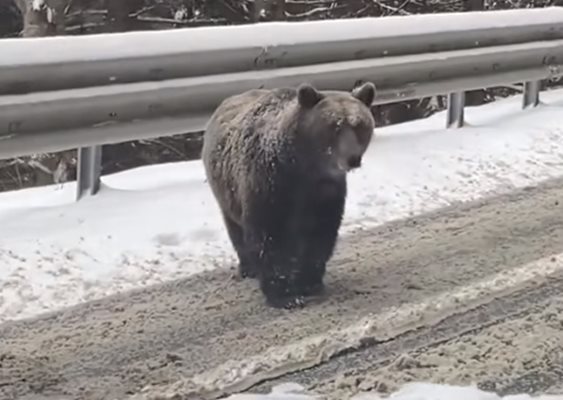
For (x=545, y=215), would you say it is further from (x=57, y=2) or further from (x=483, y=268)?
(x=57, y=2)

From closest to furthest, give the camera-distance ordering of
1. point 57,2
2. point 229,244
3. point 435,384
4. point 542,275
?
point 435,384
point 542,275
point 229,244
point 57,2

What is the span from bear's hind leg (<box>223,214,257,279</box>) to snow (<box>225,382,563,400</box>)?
1409 mm

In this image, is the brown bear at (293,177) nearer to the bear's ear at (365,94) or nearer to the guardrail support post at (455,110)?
the bear's ear at (365,94)

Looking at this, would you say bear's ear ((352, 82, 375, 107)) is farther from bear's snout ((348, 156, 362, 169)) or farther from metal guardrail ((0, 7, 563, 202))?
metal guardrail ((0, 7, 563, 202))

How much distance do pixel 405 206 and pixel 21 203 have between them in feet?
7.87

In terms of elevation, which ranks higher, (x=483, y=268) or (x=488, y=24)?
(x=488, y=24)

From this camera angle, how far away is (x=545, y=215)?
22.6ft

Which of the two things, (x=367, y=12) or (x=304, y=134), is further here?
(x=367, y=12)

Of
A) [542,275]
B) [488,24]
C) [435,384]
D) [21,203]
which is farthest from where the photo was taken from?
→ [488,24]

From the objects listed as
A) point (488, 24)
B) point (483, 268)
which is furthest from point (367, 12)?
point (483, 268)

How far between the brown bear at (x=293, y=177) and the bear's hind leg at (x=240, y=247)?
52mm

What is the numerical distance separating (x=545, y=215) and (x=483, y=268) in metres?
1.28

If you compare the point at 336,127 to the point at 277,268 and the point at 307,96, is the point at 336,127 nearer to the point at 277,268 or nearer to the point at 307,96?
the point at 307,96

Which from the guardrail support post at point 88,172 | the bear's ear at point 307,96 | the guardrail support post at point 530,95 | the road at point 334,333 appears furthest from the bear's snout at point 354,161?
the guardrail support post at point 530,95
